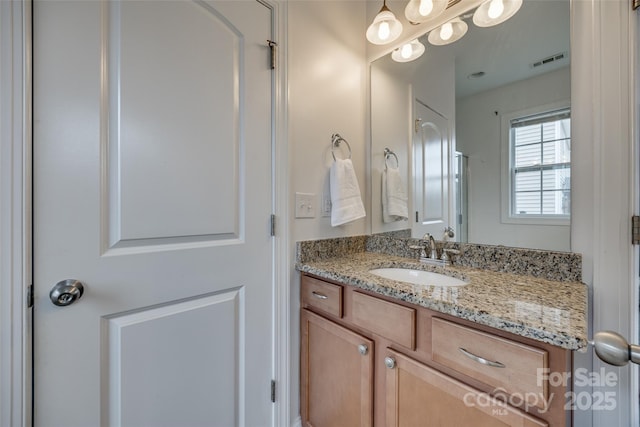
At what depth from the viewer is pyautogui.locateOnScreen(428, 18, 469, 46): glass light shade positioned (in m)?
1.27

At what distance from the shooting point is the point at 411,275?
4.24ft

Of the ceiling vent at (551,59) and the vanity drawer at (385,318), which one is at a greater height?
the ceiling vent at (551,59)

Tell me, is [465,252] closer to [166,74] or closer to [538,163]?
[538,163]

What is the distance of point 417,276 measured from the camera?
1271 millimetres

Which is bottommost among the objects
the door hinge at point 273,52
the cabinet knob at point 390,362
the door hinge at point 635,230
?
the cabinet knob at point 390,362

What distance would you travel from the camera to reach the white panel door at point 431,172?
1.41 m

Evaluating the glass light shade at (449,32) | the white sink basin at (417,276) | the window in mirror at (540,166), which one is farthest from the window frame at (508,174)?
the glass light shade at (449,32)

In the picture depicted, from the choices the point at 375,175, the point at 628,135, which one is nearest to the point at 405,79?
the point at 375,175

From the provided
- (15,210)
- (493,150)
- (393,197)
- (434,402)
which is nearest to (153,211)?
(15,210)

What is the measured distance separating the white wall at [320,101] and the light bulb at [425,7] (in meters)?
0.44

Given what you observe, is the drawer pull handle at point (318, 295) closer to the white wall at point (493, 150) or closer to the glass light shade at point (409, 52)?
the white wall at point (493, 150)

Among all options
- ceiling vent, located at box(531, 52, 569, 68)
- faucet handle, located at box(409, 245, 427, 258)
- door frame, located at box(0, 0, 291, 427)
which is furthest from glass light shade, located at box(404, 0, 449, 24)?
door frame, located at box(0, 0, 291, 427)

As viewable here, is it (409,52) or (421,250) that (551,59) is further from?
(421,250)

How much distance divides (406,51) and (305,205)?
1007mm
